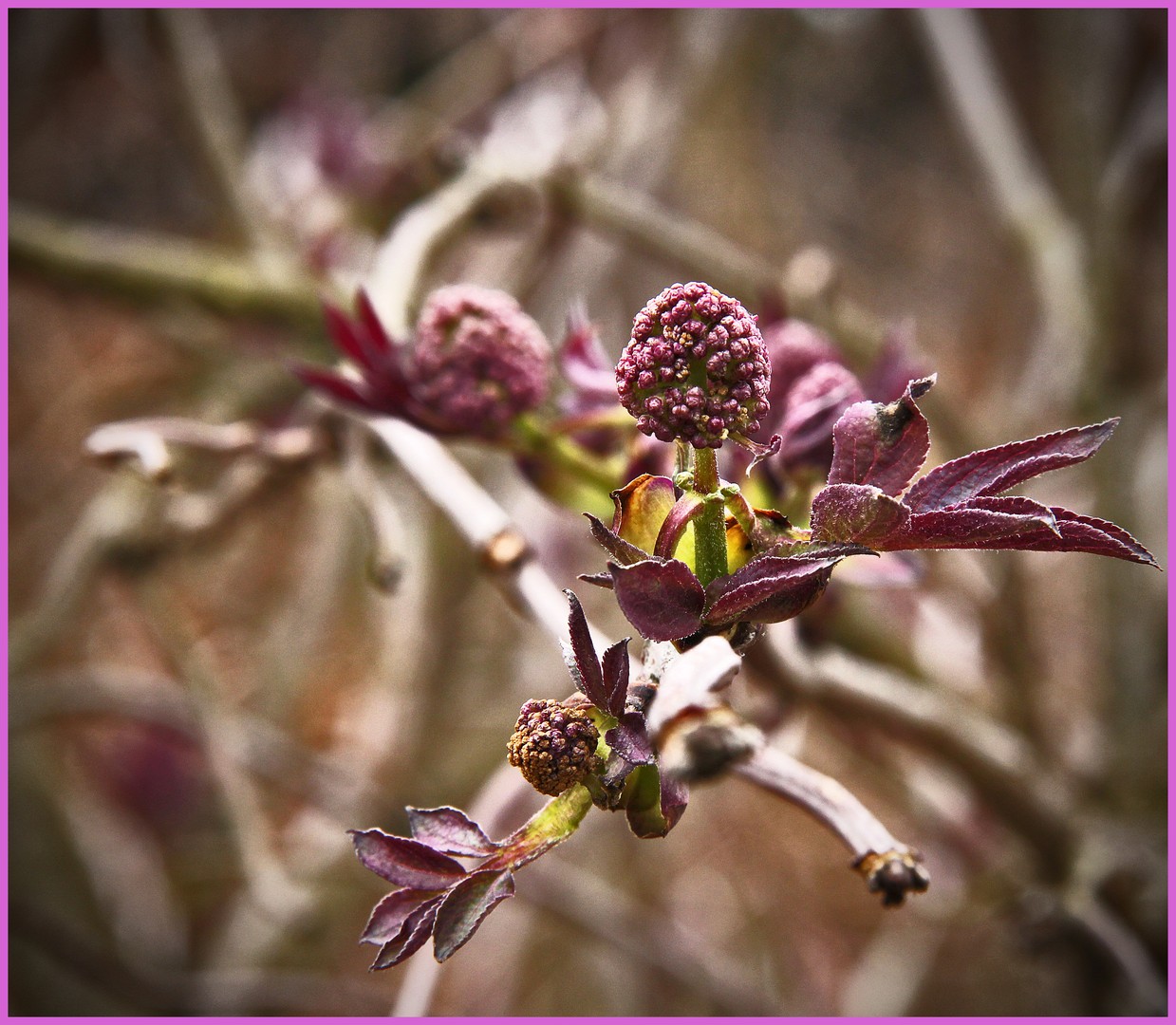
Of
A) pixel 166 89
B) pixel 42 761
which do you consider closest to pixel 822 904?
pixel 42 761

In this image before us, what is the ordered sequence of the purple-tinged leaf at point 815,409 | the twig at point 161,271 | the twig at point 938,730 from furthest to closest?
the twig at point 161,271 → the twig at point 938,730 → the purple-tinged leaf at point 815,409

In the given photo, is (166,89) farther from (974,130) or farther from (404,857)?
(404,857)

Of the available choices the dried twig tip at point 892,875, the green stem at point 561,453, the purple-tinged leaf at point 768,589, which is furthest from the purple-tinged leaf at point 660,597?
the green stem at point 561,453

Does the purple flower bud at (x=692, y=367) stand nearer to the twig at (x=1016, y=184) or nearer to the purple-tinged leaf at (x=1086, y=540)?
the purple-tinged leaf at (x=1086, y=540)

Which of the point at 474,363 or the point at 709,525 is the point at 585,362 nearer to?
the point at 474,363

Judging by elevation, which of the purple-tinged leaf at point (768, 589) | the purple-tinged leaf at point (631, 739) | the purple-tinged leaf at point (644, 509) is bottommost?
the purple-tinged leaf at point (631, 739)

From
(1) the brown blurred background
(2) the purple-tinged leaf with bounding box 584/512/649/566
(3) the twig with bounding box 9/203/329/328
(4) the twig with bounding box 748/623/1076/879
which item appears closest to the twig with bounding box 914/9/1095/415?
(1) the brown blurred background

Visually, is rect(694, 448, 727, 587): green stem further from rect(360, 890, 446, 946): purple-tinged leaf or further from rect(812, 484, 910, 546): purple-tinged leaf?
rect(360, 890, 446, 946): purple-tinged leaf
